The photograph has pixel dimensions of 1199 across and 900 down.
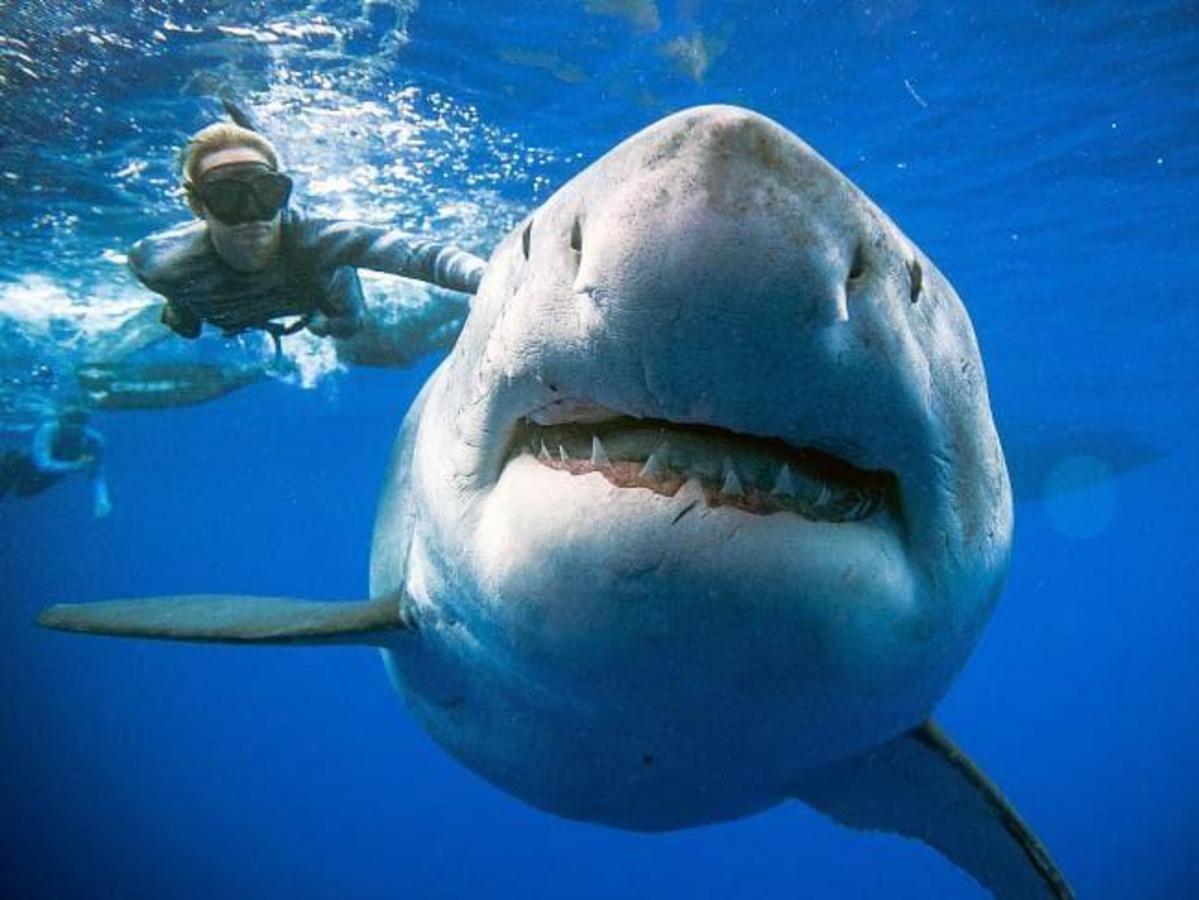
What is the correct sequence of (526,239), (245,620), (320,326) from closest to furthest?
(526,239)
(245,620)
(320,326)

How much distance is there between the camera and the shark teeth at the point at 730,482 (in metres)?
1.61

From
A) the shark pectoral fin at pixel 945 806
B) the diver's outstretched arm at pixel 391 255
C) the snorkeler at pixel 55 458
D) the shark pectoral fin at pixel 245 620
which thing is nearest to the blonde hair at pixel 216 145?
the diver's outstretched arm at pixel 391 255

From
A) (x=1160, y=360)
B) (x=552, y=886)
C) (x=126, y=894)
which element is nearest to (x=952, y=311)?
(x=1160, y=360)

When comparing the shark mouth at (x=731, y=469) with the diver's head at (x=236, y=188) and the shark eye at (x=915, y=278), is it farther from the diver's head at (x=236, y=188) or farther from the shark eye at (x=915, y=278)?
the diver's head at (x=236, y=188)

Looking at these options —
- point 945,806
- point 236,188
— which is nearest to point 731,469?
point 945,806

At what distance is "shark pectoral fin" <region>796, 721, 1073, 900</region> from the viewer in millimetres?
3297

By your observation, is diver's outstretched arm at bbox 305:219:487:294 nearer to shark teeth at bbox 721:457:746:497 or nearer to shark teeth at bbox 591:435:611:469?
shark teeth at bbox 591:435:611:469

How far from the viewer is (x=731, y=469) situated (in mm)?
1609

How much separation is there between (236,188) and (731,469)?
19.9ft

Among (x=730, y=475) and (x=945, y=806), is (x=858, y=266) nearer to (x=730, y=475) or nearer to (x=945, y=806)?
(x=730, y=475)

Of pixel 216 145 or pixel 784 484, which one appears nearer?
pixel 784 484

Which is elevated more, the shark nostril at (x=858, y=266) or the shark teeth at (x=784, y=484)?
the shark nostril at (x=858, y=266)

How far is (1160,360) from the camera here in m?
22.4

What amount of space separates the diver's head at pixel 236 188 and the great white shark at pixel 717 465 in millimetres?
4860
